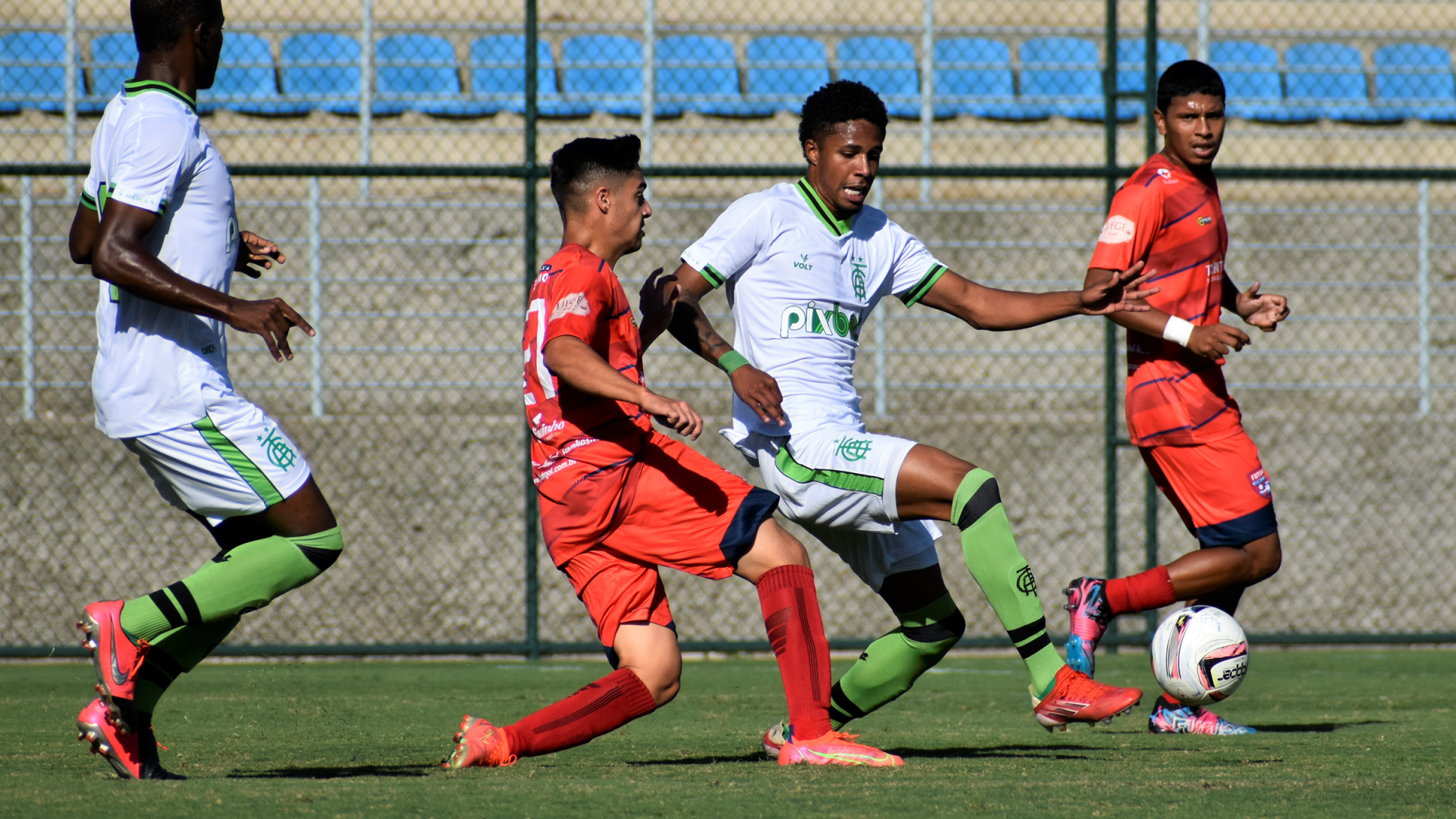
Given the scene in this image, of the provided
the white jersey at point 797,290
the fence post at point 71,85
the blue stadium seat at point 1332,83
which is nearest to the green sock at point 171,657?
the white jersey at point 797,290

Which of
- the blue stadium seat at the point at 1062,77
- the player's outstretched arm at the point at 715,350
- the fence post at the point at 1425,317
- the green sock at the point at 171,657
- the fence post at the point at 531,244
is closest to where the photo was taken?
the green sock at the point at 171,657

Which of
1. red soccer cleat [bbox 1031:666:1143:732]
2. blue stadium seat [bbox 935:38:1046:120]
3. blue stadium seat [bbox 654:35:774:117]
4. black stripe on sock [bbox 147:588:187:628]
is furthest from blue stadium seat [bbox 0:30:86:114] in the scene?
red soccer cleat [bbox 1031:666:1143:732]

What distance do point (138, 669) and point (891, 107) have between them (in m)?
9.89

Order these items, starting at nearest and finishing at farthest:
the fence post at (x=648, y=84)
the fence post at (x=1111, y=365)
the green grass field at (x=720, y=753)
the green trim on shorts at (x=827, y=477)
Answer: the green grass field at (x=720, y=753) < the green trim on shorts at (x=827, y=477) < the fence post at (x=1111, y=365) < the fence post at (x=648, y=84)

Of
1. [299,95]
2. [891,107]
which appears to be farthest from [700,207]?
[299,95]

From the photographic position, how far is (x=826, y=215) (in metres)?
4.59

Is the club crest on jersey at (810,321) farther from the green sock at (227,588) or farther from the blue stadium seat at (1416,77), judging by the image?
the blue stadium seat at (1416,77)

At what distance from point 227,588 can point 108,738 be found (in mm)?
443

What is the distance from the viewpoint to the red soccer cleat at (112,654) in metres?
3.60

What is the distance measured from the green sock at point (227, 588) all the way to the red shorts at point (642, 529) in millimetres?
652

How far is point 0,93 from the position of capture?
11758mm

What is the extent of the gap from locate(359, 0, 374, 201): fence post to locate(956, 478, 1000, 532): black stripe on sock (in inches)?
294

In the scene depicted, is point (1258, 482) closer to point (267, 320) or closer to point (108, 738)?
point (267, 320)

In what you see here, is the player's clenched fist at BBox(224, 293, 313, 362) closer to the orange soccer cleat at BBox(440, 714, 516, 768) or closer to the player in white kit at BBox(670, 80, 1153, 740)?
the orange soccer cleat at BBox(440, 714, 516, 768)
